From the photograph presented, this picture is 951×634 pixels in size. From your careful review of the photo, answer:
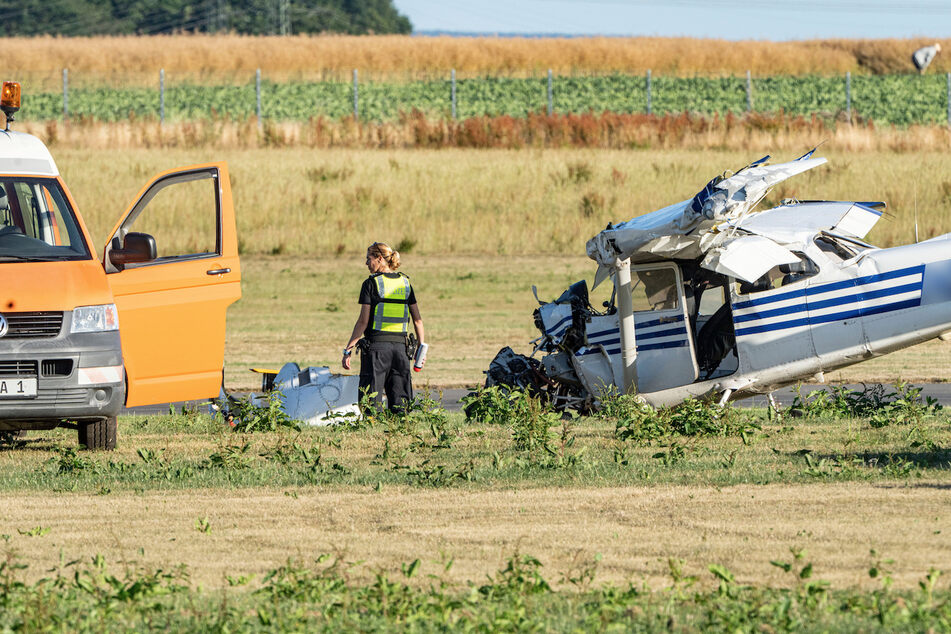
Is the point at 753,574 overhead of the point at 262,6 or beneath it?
beneath

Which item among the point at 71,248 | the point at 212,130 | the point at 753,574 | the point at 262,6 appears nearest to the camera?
the point at 753,574

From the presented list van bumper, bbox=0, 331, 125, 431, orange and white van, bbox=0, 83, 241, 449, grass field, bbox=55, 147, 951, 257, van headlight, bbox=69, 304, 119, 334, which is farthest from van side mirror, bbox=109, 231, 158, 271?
grass field, bbox=55, 147, 951, 257

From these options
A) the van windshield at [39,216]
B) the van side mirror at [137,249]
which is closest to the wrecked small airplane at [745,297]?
the van side mirror at [137,249]

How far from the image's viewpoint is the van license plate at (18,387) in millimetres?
10367

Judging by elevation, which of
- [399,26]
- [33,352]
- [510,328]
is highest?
[399,26]

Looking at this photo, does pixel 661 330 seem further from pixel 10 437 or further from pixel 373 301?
pixel 10 437

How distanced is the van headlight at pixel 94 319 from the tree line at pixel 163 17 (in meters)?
86.9

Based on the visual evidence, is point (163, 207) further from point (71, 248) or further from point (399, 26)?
point (399, 26)

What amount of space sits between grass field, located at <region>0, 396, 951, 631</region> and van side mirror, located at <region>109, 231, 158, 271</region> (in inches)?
60.8

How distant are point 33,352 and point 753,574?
5.77m

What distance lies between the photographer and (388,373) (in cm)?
1277

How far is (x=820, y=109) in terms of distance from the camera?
145ft

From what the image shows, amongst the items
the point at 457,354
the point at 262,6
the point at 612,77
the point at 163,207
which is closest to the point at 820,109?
the point at 612,77

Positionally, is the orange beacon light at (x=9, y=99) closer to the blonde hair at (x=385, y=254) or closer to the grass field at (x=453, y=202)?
the blonde hair at (x=385, y=254)
